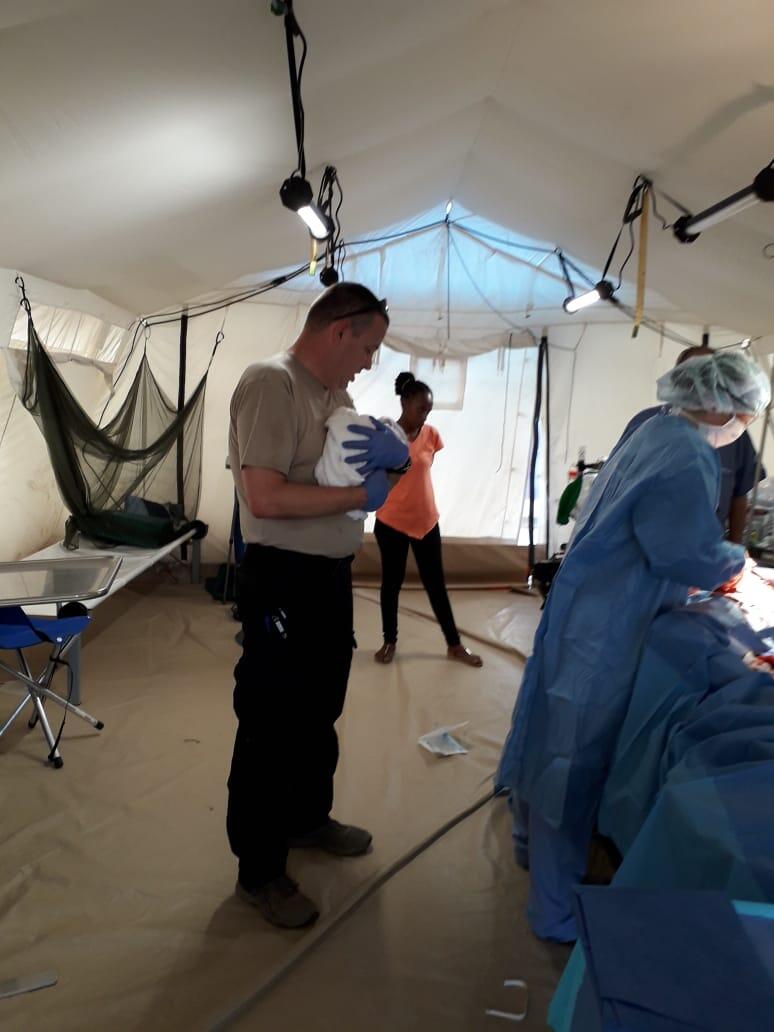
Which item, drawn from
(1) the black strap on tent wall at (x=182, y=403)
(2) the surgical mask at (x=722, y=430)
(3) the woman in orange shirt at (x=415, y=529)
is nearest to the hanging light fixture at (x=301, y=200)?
(3) the woman in orange shirt at (x=415, y=529)

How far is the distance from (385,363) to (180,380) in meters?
1.39

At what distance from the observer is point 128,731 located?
2.36 meters

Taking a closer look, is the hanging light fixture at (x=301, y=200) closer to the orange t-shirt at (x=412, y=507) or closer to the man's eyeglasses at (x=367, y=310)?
the man's eyeglasses at (x=367, y=310)

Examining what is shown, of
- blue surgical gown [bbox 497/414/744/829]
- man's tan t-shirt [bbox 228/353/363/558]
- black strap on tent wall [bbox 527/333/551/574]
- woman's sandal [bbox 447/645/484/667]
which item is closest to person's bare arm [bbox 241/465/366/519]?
man's tan t-shirt [bbox 228/353/363/558]

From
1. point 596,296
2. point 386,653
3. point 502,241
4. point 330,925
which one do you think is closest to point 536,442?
point 502,241

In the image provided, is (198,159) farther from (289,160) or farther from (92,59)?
(92,59)

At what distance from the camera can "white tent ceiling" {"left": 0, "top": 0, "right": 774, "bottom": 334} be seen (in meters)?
1.52

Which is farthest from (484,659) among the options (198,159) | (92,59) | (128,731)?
(92,59)

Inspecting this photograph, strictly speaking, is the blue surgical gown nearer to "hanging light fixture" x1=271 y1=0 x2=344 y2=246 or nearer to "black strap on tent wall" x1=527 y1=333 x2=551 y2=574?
"hanging light fixture" x1=271 y1=0 x2=344 y2=246

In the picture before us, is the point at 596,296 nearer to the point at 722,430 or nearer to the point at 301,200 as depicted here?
the point at 301,200

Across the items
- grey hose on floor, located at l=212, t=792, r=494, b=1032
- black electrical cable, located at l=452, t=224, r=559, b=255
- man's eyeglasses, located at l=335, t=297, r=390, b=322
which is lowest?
grey hose on floor, located at l=212, t=792, r=494, b=1032

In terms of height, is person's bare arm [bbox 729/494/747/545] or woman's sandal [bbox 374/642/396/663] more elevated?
person's bare arm [bbox 729/494/747/545]

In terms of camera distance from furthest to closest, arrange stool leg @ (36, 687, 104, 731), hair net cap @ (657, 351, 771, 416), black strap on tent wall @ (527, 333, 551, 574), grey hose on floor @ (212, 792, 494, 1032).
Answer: black strap on tent wall @ (527, 333, 551, 574) < stool leg @ (36, 687, 104, 731) < hair net cap @ (657, 351, 771, 416) < grey hose on floor @ (212, 792, 494, 1032)

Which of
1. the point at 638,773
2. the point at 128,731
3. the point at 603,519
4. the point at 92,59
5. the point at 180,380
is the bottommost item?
the point at 128,731
